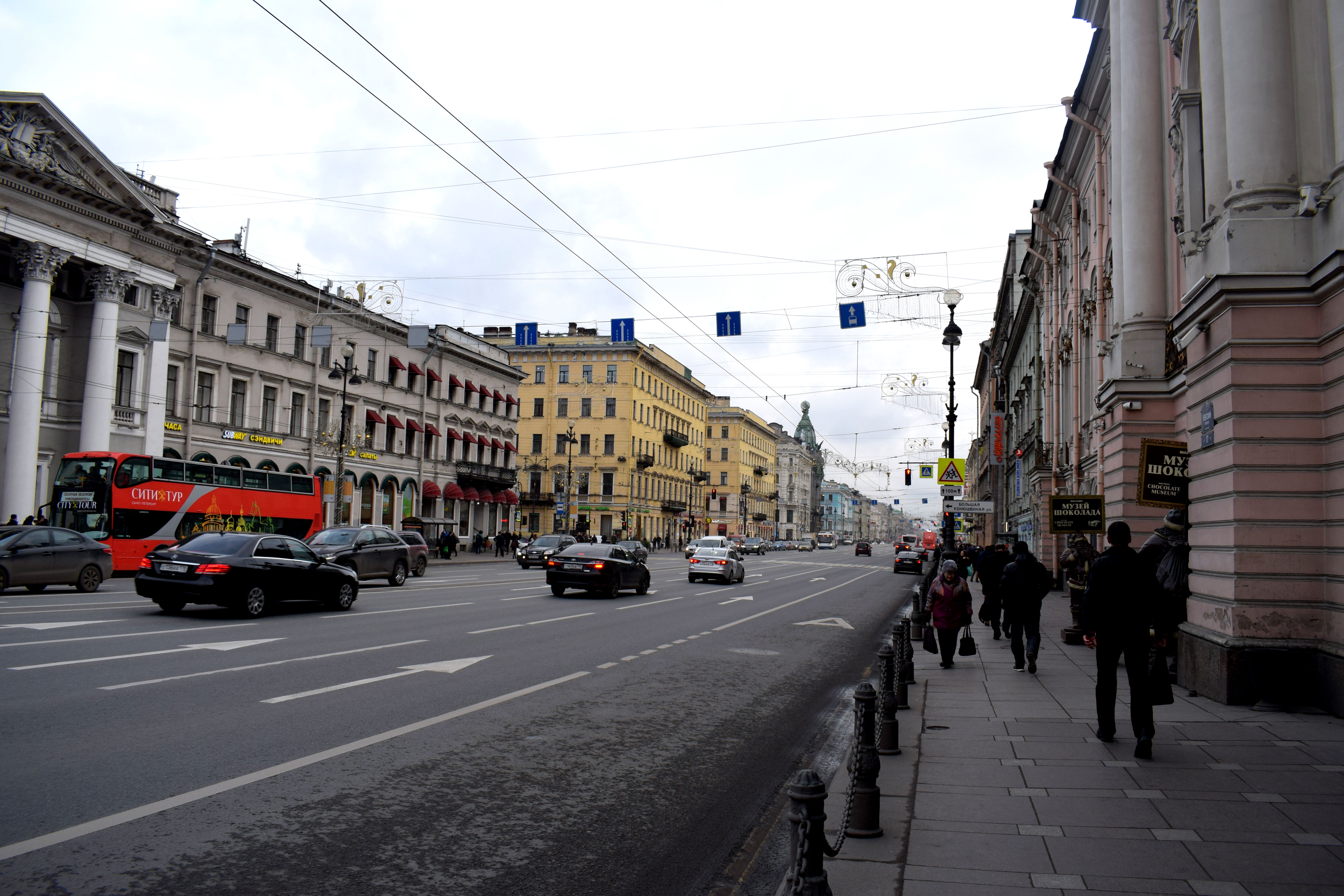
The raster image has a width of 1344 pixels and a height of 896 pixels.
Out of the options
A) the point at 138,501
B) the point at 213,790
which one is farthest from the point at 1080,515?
the point at 138,501

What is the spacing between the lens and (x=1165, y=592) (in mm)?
8133

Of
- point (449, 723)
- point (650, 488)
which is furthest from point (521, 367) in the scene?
point (449, 723)

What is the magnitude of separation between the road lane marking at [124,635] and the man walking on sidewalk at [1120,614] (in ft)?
38.7

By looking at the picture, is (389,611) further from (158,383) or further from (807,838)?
(158,383)

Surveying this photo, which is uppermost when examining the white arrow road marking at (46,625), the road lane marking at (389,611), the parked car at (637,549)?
the parked car at (637,549)

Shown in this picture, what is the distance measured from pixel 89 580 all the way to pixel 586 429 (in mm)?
65961

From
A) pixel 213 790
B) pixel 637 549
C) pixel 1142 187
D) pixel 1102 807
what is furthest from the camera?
pixel 637 549

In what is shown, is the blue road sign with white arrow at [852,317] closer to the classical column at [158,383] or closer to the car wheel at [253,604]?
the car wheel at [253,604]

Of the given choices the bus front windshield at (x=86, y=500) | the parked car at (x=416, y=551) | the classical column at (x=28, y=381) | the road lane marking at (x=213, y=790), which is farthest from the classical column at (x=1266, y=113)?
the classical column at (x=28, y=381)

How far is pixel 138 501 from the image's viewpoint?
27.4 m

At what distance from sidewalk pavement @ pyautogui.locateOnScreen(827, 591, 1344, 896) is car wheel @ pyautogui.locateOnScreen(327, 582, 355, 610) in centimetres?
1242

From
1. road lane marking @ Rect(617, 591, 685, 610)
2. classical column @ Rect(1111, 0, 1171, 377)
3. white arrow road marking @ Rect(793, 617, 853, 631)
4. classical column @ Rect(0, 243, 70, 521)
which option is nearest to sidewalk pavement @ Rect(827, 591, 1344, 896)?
classical column @ Rect(1111, 0, 1171, 377)

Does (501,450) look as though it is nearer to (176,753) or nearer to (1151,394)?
(1151,394)

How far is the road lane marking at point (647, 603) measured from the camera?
21594mm
